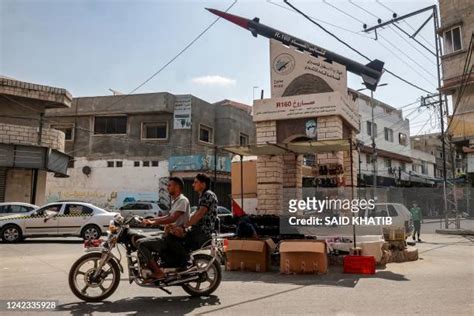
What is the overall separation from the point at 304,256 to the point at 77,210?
10.8 meters

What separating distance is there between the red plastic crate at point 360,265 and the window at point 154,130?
2354 centimetres

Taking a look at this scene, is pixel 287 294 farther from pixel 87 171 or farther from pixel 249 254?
pixel 87 171

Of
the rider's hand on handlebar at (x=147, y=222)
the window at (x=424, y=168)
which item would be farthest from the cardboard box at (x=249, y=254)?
the window at (x=424, y=168)

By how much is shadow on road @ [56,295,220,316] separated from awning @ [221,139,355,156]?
16.0 ft

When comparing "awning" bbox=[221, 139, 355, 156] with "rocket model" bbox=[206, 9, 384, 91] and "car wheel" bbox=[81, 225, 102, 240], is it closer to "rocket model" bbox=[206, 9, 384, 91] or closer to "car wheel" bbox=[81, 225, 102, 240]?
"rocket model" bbox=[206, 9, 384, 91]

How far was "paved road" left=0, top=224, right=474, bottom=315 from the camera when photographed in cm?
568

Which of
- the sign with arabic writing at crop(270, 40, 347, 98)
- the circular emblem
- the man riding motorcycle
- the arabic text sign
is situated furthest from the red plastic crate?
the arabic text sign

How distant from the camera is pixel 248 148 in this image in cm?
1117

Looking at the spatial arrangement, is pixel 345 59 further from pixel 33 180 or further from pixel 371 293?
pixel 33 180

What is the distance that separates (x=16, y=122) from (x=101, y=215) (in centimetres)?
841

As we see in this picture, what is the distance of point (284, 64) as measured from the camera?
13273 millimetres

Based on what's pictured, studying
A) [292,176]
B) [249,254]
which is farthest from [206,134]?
[249,254]

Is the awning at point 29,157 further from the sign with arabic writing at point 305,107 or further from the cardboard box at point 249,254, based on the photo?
the cardboard box at point 249,254

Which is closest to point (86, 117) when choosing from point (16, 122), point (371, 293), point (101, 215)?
point (16, 122)
